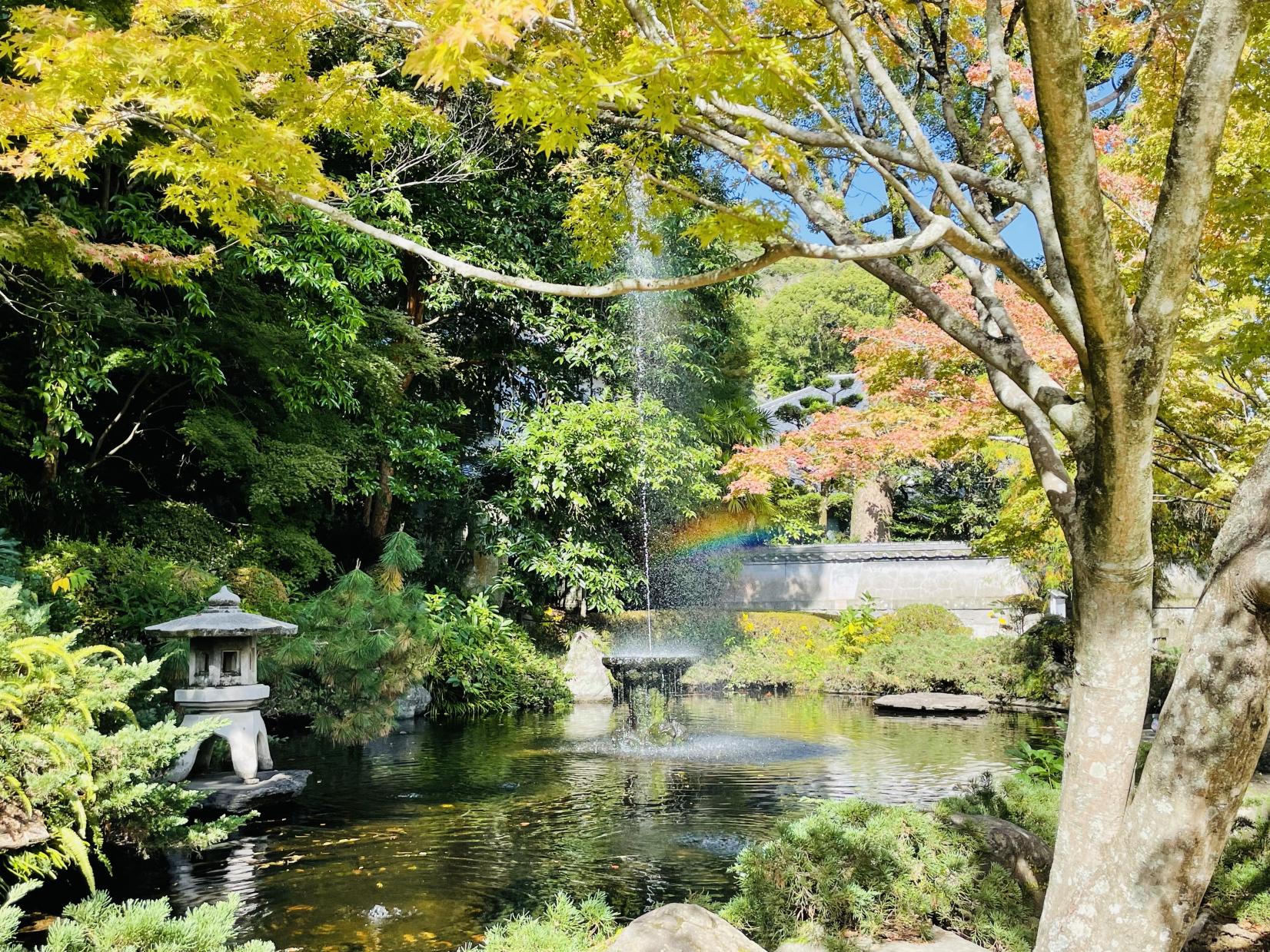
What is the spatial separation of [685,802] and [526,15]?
634cm

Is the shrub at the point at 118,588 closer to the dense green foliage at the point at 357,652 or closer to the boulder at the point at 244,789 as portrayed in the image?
the dense green foliage at the point at 357,652

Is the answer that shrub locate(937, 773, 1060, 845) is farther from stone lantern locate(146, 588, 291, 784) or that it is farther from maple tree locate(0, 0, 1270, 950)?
stone lantern locate(146, 588, 291, 784)

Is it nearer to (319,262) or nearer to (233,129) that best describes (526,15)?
(233,129)

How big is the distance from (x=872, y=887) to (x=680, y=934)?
119cm

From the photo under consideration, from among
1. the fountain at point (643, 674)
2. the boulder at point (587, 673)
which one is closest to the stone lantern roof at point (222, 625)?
the boulder at point (587, 673)

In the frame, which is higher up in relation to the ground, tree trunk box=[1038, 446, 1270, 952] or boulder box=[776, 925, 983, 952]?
tree trunk box=[1038, 446, 1270, 952]

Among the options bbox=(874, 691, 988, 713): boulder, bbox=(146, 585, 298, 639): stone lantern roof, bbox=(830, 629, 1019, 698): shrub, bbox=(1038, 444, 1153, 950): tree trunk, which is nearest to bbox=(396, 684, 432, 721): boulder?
bbox=(146, 585, 298, 639): stone lantern roof

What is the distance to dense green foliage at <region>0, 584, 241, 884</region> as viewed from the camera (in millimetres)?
4188

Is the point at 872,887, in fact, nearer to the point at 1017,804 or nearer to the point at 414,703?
the point at 1017,804

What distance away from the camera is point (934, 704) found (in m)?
13.6

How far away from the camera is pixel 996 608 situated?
58.5ft

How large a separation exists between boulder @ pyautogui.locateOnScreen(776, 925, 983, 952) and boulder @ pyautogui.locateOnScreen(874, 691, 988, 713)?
9.72 meters

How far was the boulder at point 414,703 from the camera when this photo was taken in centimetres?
1227

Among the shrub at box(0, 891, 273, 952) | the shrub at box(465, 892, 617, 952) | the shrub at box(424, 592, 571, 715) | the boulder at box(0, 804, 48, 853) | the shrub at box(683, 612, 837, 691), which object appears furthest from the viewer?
the shrub at box(683, 612, 837, 691)
